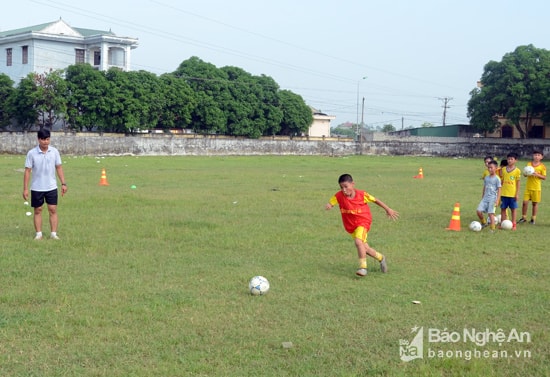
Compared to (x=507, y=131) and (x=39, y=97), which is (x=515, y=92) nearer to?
(x=507, y=131)

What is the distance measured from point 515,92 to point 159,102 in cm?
3524

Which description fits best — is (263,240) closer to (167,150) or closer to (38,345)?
(38,345)

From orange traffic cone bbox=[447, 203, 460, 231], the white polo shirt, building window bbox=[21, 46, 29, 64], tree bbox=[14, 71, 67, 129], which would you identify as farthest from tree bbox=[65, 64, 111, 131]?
orange traffic cone bbox=[447, 203, 460, 231]

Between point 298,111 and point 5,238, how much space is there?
6062 cm

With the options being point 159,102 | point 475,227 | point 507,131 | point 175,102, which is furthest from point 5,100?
point 507,131

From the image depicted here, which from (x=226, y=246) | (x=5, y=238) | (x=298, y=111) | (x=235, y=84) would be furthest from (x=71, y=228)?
(x=298, y=111)

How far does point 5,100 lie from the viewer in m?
52.1

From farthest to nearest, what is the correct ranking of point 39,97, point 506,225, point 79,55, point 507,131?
point 507,131 → point 79,55 → point 39,97 → point 506,225

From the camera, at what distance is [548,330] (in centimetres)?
673

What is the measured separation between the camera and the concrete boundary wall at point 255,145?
1956 inches

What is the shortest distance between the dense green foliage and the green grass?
128 feet

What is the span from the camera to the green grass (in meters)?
5.85

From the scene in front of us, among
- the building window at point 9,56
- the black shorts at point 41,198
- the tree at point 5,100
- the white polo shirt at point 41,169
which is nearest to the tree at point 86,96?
the tree at point 5,100

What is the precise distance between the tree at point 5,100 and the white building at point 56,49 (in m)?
11.1
